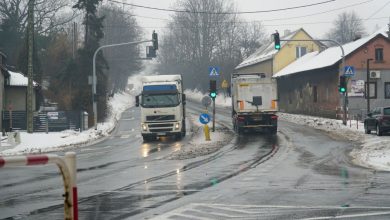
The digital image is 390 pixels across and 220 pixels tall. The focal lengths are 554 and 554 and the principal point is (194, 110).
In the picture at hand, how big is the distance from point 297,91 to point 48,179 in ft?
155

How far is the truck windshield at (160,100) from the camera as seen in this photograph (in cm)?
2939

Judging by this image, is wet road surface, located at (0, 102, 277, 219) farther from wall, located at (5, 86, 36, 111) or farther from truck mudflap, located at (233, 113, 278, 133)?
wall, located at (5, 86, 36, 111)

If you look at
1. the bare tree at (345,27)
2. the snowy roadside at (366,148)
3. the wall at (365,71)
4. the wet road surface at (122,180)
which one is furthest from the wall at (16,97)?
the bare tree at (345,27)

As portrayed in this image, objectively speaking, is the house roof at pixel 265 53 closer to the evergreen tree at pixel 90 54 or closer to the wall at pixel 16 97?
the evergreen tree at pixel 90 54

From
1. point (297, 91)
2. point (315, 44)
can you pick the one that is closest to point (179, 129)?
point (297, 91)

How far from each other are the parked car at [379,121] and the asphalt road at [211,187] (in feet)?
24.4

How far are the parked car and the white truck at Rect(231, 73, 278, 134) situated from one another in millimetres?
5169

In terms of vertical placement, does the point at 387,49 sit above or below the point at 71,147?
above

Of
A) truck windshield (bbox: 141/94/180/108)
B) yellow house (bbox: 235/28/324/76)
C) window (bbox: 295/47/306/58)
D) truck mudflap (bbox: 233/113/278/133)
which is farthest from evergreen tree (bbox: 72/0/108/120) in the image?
window (bbox: 295/47/306/58)

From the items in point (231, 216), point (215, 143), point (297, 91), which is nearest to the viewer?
point (231, 216)

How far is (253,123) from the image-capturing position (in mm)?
31266

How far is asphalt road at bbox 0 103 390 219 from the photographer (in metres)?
9.63

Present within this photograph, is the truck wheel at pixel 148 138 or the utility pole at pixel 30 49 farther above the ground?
the utility pole at pixel 30 49

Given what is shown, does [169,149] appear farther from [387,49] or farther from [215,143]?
[387,49]
